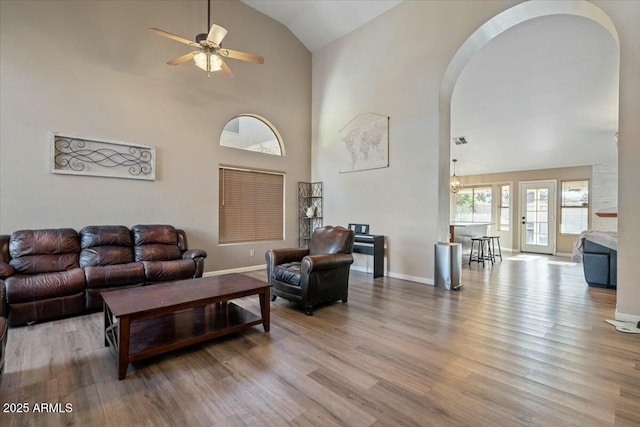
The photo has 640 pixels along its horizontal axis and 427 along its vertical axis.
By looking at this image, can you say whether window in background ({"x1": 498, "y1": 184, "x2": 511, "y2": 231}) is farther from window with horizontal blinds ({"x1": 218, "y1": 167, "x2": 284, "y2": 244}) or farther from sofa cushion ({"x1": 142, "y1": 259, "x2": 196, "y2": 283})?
sofa cushion ({"x1": 142, "y1": 259, "x2": 196, "y2": 283})

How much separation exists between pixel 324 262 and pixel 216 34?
2.78 meters

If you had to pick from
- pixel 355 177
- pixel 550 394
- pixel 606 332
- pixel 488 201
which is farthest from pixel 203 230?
pixel 488 201

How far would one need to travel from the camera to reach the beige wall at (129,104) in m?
3.72

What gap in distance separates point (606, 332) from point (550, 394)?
1.59m

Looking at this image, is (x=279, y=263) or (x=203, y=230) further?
(x=203, y=230)

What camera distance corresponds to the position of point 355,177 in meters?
5.90

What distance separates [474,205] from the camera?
9859mm

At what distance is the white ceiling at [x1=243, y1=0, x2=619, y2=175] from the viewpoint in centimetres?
465

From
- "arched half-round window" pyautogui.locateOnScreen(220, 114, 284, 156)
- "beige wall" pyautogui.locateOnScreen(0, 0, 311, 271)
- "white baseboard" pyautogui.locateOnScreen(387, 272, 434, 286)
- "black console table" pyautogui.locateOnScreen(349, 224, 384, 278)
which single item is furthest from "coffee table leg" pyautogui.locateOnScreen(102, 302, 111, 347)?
"white baseboard" pyautogui.locateOnScreen(387, 272, 434, 286)

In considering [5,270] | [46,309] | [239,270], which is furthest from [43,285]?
[239,270]

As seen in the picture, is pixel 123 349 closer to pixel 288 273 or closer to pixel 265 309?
pixel 265 309

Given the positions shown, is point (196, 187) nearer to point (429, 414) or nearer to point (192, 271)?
point (192, 271)

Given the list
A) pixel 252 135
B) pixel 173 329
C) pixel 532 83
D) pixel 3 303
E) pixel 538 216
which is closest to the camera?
pixel 173 329

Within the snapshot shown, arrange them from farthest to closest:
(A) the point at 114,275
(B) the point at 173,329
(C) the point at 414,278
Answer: (C) the point at 414,278 < (A) the point at 114,275 < (B) the point at 173,329
